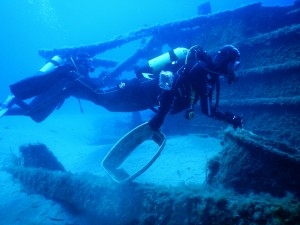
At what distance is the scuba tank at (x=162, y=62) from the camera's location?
17.3ft

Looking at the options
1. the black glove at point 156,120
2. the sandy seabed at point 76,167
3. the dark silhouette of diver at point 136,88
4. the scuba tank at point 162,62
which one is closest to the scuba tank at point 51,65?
the dark silhouette of diver at point 136,88

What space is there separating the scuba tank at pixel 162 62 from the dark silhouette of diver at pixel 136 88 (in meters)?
0.08

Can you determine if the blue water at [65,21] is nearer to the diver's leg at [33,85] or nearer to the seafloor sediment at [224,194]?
the diver's leg at [33,85]

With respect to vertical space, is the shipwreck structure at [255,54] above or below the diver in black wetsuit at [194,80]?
below

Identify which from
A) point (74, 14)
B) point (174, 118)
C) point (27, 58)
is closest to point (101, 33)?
point (74, 14)

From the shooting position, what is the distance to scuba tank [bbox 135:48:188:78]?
5.27m

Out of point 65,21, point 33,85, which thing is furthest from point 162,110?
point 65,21

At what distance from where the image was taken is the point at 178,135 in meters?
10.2

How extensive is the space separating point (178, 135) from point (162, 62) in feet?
17.2

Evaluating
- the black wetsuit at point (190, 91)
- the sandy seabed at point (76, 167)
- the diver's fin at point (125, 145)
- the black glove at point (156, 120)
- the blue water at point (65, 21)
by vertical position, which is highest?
the black wetsuit at point (190, 91)

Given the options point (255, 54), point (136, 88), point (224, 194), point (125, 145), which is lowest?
point (125, 145)

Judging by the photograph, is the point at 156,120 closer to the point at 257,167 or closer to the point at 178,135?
the point at 257,167

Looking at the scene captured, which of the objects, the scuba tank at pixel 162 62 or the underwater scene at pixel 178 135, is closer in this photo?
the underwater scene at pixel 178 135

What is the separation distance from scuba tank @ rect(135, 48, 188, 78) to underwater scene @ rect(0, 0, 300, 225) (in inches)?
0.9
